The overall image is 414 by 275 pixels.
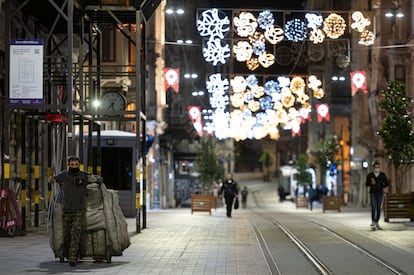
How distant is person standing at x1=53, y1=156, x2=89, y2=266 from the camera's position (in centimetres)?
1520

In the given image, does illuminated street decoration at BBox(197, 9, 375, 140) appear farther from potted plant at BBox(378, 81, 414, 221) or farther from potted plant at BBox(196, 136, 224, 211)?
potted plant at BBox(196, 136, 224, 211)

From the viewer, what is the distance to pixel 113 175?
35.3 m

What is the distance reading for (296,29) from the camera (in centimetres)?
3256

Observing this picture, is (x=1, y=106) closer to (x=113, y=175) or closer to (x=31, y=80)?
(x=31, y=80)

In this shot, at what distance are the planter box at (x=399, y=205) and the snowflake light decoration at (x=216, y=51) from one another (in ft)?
29.2

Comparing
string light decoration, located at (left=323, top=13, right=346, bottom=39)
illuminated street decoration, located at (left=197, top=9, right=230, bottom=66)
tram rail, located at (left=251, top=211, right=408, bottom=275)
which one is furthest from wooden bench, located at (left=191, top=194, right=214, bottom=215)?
tram rail, located at (left=251, top=211, right=408, bottom=275)

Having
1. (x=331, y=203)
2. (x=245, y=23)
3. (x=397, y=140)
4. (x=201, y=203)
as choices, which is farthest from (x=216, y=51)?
(x=331, y=203)

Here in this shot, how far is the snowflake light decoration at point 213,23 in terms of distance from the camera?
107 ft

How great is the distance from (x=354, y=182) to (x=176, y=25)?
60.7ft

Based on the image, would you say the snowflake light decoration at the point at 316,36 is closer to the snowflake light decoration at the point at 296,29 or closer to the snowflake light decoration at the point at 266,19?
the snowflake light decoration at the point at 296,29

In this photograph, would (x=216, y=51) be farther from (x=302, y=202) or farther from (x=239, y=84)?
(x=302, y=202)

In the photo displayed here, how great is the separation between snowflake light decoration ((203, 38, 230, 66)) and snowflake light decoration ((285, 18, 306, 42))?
9.02ft

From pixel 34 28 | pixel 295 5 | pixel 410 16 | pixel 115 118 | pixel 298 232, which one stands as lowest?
pixel 298 232

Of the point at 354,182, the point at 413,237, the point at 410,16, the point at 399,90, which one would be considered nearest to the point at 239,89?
the point at 410,16
